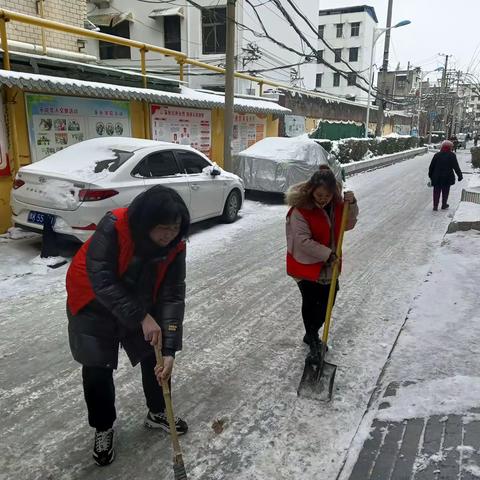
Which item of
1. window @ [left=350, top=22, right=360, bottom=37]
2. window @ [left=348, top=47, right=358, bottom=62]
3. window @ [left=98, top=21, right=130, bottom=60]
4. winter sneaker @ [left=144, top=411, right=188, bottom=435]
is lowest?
winter sneaker @ [left=144, top=411, right=188, bottom=435]

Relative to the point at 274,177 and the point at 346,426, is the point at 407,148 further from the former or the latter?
the point at 346,426

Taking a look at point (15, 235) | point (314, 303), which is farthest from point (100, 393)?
point (15, 235)

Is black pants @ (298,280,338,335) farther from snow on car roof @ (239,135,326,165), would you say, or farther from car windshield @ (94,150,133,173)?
snow on car roof @ (239,135,326,165)

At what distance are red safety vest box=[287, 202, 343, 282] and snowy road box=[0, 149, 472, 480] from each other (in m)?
0.80

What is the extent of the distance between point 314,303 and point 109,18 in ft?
93.3

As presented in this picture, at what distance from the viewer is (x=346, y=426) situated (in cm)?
296

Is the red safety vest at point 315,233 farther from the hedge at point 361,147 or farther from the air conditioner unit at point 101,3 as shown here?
the air conditioner unit at point 101,3

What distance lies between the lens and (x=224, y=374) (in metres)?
3.60

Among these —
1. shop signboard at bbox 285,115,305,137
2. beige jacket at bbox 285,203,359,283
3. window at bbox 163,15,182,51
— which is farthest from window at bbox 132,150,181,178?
window at bbox 163,15,182,51

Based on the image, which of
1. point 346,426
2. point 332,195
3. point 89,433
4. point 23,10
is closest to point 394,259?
point 332,195

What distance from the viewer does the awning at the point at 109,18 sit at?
2647cm

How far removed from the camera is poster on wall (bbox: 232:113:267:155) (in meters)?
13.0

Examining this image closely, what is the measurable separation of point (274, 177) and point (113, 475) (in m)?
8.79

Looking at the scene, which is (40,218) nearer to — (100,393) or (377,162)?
(100,393)
